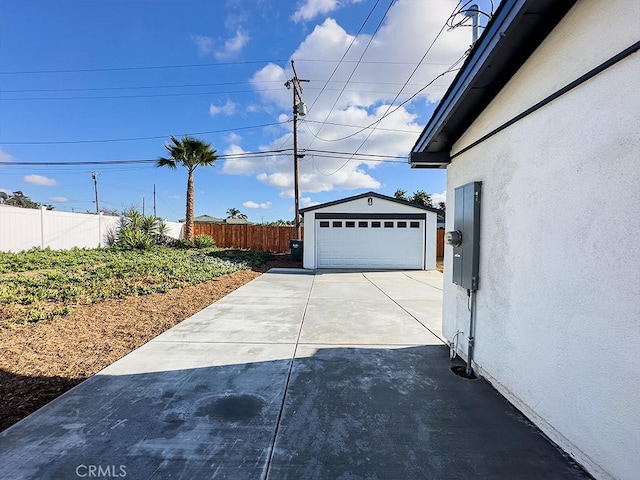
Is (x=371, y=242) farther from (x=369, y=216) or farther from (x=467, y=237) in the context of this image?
(x=467, y=237)

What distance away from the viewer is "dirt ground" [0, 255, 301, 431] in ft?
10.1

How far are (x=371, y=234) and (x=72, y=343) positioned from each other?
454 inches

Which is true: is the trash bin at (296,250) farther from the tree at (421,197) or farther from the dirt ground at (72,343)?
the tree at (421,197)

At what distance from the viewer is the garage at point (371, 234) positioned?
1412 centimetres

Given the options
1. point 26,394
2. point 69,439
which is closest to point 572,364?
point 69,439

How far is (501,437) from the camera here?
8.00ft

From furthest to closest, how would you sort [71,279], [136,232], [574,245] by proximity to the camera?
1. [136,232]
2. [71,279]
3. [574,245]

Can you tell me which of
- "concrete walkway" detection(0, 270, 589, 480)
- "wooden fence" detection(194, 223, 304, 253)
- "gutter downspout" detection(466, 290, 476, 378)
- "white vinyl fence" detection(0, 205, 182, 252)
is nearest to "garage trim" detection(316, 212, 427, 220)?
"wooden fence" detection(194, 223, 304, 253)

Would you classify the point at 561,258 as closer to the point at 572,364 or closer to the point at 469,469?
the point at 572,364

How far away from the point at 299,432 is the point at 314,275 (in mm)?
9613

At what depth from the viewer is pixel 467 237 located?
3.59m

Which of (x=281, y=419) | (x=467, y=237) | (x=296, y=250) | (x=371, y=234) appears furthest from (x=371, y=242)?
(x=281, y=419)

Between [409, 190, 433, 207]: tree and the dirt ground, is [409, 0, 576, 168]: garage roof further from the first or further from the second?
[409, 190, 433, 207]: tree

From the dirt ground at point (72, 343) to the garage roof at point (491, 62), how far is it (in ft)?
16.5
